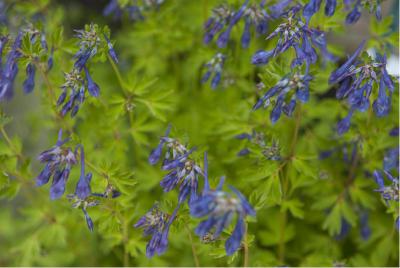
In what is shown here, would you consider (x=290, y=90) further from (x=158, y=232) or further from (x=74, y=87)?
(x=74, y=87)

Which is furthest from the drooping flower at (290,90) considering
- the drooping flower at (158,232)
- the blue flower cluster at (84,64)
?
the blue flower cluster at (84,64)

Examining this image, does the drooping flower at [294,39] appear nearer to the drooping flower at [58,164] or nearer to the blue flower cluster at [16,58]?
the drooping flower at [58,164]

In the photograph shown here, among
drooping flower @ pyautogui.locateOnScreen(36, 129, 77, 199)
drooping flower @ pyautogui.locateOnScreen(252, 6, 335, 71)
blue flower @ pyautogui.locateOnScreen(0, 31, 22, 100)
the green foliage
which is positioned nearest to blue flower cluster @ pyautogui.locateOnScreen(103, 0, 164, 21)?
the green foliage

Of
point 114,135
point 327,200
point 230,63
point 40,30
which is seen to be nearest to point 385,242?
point 327,200

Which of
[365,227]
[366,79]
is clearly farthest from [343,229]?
[366,79]

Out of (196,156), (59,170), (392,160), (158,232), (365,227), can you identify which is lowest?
(365,227)

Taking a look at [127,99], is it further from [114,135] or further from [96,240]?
[96,240]

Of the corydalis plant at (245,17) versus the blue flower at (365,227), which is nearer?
the corydalis plant at (245,17)

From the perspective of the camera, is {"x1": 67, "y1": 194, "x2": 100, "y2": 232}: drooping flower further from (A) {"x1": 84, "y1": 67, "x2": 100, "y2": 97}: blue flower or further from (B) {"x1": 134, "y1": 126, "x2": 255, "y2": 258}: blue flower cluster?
(A) {"x1": 84, "y1": 67, "x2": 100, "y2": 97}: blue flower
